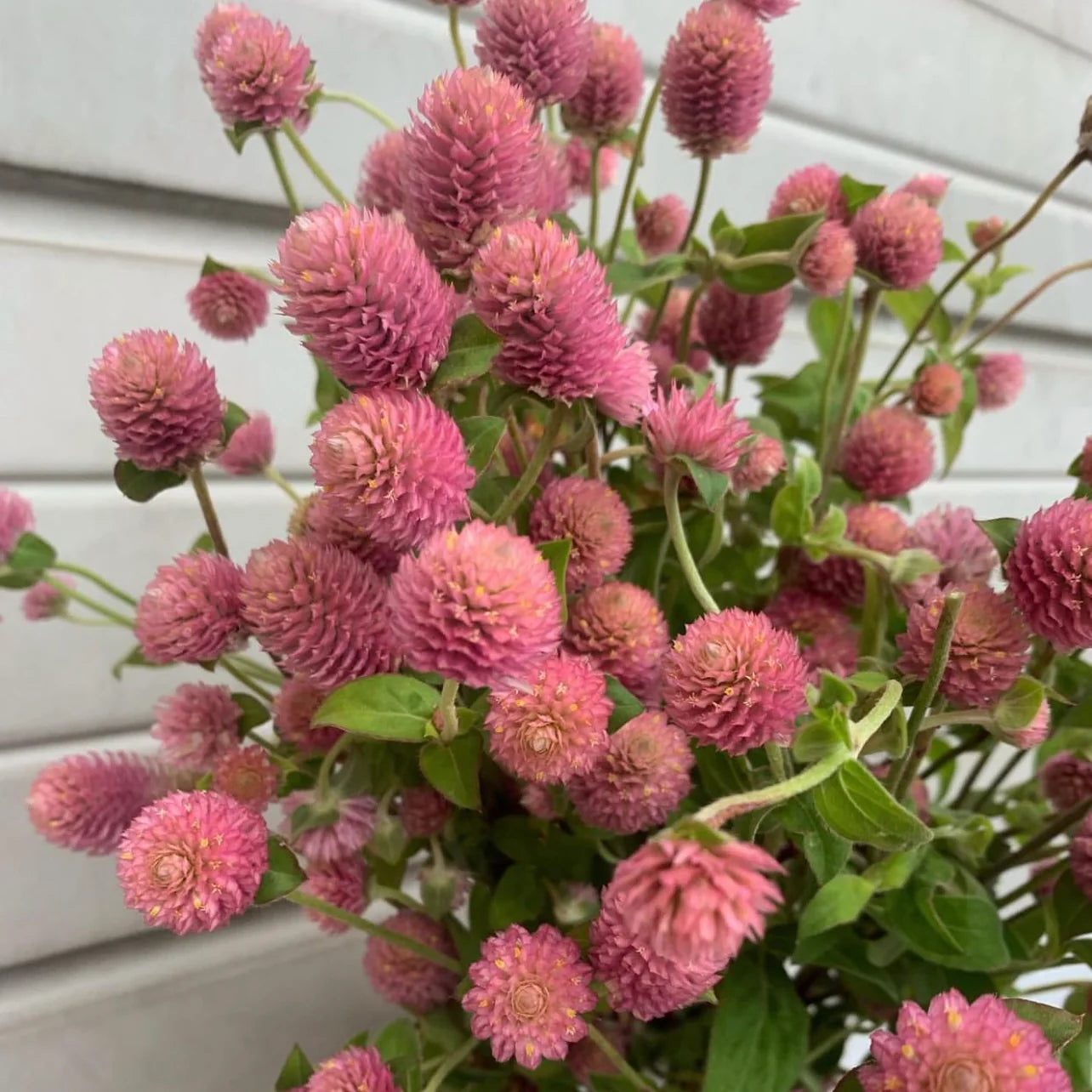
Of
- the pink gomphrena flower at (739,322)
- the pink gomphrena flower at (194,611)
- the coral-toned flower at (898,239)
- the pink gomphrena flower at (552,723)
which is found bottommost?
the pink gomphrena flower at (194,611)

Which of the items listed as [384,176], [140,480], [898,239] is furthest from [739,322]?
[140,480]

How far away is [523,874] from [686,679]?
0.16 metres

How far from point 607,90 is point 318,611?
0.28 meters

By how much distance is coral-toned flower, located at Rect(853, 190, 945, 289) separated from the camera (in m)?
0.42

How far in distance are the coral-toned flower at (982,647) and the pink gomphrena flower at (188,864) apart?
24 cm

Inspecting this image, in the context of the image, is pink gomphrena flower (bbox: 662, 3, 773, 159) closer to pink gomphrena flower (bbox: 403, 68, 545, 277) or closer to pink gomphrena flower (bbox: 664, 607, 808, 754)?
pink gomphrena flower (bbox: 403, 68, 545, 277)

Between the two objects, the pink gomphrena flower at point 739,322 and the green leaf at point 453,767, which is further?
the pink gomphrena flower at point 739,322

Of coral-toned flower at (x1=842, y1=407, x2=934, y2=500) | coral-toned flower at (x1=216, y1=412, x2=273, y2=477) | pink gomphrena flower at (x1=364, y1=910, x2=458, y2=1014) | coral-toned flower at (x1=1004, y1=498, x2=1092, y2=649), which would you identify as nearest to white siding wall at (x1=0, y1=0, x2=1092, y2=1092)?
coral-toned flower at (x1=216, y1=412, x2=273, y2=477)

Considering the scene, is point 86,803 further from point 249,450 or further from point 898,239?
point 898,239

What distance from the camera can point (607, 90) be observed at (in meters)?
0.43

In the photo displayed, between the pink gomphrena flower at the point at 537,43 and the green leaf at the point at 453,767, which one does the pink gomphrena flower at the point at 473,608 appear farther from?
the pink gomphrena flower at the point at 537,43

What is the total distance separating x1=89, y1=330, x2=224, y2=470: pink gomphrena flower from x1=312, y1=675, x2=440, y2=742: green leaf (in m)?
0.12

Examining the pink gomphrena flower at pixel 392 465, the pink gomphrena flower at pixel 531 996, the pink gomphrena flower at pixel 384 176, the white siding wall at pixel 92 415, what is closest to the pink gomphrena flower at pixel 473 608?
the pink gomphrena flower at pixel 392 465

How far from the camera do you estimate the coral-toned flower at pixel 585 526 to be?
0.34 meters
